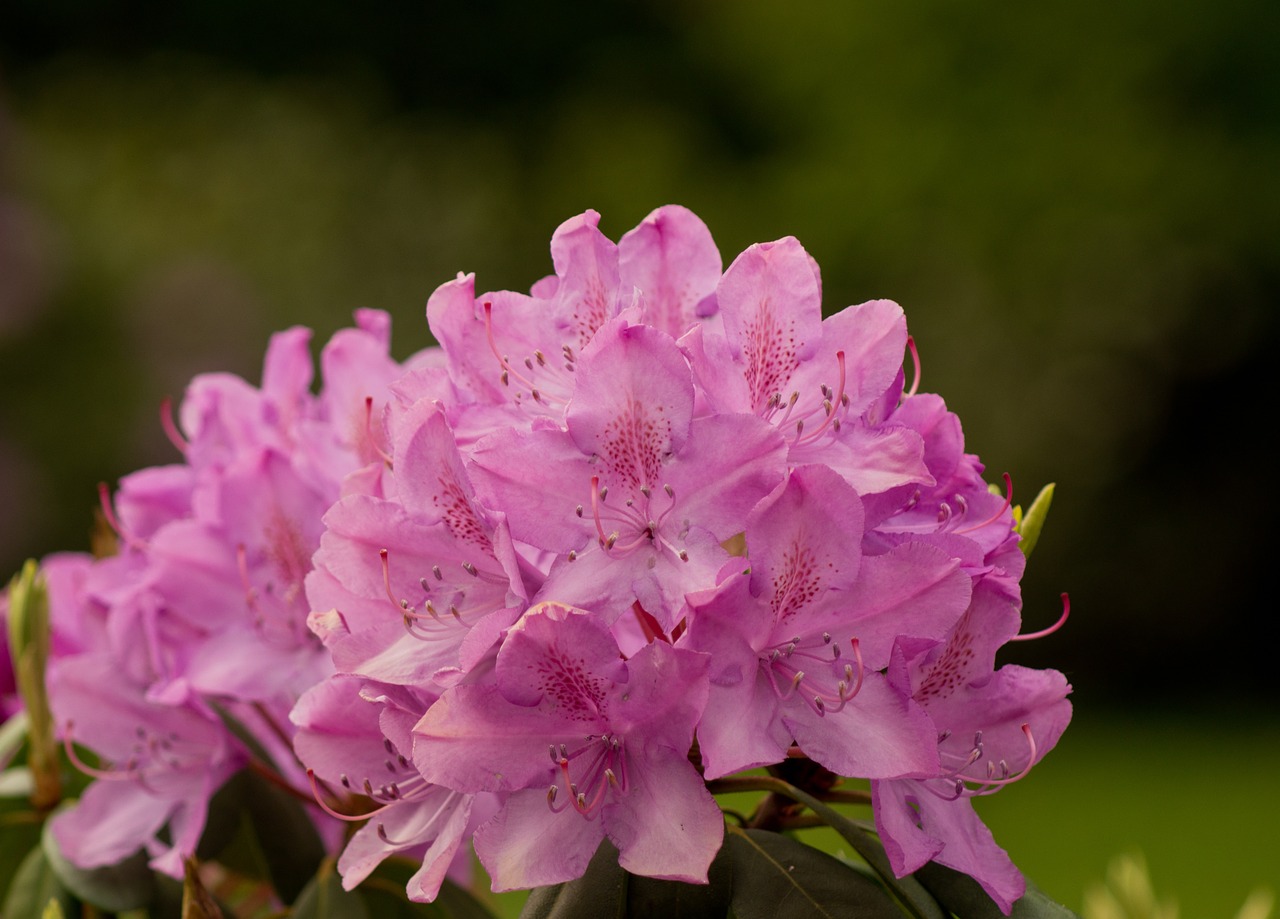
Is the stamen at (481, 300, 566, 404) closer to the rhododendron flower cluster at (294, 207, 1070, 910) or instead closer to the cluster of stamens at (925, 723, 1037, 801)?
the rhododendron flower cluster at (294, 207, 1070, 910)

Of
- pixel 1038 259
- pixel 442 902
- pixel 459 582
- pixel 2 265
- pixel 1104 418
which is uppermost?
pixel 459 582

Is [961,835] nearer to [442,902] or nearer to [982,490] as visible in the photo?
[982,490]

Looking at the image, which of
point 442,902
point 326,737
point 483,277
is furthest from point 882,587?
point 483,277

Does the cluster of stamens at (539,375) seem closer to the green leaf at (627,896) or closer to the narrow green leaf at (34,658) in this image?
the green leaf at (627,896)

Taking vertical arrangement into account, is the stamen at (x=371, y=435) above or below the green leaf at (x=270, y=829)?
above

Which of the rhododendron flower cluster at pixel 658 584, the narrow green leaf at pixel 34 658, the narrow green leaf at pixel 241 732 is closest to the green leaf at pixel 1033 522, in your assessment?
the rhododendron flower cluster at pixel 658 584

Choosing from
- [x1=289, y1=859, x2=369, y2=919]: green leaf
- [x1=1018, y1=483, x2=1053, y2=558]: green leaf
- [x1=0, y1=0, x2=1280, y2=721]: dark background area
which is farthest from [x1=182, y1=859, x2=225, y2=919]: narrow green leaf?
[x1=0, y1=0, x2=1280, y2=721]: dark background area

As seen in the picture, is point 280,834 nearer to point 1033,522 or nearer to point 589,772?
point 589,772
